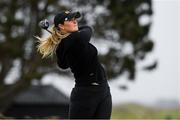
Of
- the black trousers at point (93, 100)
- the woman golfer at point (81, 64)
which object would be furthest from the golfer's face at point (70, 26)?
the black trousers at point (93, 100)

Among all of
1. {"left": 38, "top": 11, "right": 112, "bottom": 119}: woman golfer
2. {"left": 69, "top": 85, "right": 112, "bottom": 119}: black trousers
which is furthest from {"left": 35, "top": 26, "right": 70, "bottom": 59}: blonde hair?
{"left": 69, "top": 85, "right": 112, "bottom": 119}: black trousers

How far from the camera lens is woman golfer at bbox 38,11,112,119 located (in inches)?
205

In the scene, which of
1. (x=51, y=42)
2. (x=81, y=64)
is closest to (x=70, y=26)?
(x=51, y=42)

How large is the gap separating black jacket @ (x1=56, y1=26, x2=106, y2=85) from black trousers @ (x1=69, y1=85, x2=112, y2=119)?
2.8 inches

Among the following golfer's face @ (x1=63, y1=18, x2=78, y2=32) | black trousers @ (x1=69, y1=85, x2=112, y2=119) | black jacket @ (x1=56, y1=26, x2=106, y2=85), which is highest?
golfer's face @ (x1=63, y1=18, x2=78, y2=32)

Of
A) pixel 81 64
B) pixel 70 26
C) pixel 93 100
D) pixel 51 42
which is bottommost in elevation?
pixel 93 100

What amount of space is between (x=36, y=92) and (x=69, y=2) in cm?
1096

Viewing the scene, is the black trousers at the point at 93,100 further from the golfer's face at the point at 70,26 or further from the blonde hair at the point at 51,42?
the golfer's face at the point at 70,26

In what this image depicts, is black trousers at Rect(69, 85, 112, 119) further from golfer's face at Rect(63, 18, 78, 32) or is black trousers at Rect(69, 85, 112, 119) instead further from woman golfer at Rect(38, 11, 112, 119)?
golfer's face at Rect(63, 18, 78, 32)

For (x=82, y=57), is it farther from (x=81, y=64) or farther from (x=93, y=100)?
(x=93, y=100)

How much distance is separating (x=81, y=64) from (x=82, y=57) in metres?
0.07

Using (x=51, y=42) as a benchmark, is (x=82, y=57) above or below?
below

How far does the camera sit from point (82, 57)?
204 inches

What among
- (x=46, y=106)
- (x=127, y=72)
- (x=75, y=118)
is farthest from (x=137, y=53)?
(x=75, y=118)
